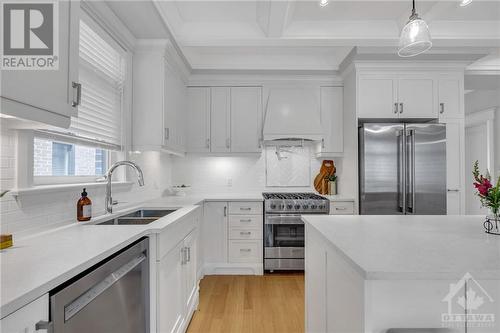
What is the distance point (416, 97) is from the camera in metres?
3.44

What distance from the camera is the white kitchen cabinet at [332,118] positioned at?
3898 mm

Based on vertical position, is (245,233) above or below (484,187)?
below

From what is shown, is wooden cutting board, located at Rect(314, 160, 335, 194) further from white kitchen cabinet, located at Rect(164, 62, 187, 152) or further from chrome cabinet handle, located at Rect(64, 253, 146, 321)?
chrome cabinet handle, located at Rect(64, 253, 146, 321)

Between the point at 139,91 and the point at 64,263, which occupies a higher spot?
the point at 139,91

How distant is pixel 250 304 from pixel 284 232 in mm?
1040

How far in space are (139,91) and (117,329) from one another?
2212mm

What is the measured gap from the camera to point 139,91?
2852 mm

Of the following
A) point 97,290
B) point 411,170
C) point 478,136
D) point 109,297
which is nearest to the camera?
point 97,290

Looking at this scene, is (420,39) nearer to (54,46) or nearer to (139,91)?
(54,46)

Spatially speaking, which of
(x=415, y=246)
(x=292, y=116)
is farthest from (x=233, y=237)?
(x=415, y=246)

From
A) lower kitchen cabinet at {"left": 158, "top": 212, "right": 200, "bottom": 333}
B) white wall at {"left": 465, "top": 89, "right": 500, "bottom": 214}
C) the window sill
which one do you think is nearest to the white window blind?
the window sill

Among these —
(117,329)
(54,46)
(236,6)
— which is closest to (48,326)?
(117,329)

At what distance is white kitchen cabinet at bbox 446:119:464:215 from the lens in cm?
337

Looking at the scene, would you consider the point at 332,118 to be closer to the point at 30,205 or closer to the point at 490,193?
the point at 490,193
